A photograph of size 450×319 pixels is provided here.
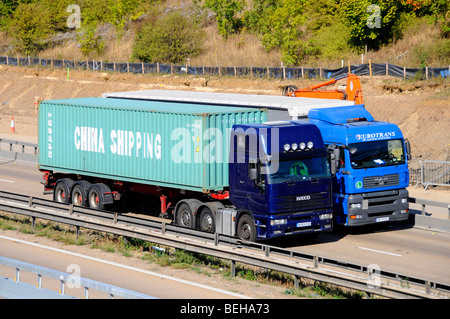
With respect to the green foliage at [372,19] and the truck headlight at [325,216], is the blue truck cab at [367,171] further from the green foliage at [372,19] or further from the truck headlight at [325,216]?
the green foliage at [372,19]

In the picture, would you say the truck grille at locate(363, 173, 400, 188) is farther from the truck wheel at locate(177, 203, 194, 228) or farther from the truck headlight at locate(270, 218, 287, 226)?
the truck wheel at locate(177, 203, 194, 228)

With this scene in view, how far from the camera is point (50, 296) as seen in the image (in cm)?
1215

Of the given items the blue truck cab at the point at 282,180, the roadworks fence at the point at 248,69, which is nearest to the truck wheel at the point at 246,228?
the blue truck cab at the point at 282,180

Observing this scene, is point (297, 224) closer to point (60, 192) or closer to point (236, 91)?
point (60, 192)

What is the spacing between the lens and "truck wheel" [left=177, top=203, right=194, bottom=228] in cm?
2169

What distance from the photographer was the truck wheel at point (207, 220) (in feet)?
68.7

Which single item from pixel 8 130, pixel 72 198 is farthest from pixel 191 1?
pixel 72 198

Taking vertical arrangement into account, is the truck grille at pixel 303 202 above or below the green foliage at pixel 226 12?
below

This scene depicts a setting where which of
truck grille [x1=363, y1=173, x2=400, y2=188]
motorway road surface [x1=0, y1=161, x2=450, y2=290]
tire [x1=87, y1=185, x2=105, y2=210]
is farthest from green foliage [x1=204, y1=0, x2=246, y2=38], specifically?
truck grille [x1=363, y1=173, x2=400, y2=188]

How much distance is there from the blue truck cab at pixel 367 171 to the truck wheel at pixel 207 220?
345 centimetres

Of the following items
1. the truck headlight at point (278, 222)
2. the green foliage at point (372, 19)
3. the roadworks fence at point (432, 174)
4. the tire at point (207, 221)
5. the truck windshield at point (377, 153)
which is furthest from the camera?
the green foliage at point (372, 19)

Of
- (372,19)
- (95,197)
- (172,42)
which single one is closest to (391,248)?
(95,197)
